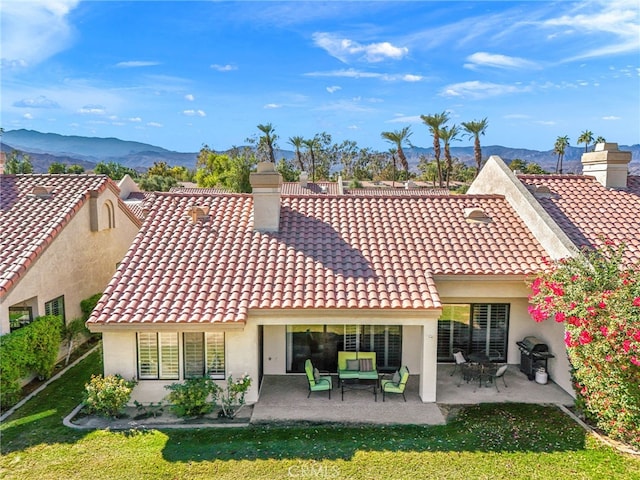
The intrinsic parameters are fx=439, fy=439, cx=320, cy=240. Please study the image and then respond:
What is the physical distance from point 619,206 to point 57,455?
65.5ft

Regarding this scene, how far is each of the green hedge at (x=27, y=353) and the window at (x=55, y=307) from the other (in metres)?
0.59

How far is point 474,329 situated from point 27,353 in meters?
14.6

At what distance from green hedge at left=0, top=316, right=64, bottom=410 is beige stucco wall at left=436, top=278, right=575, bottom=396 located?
12.9m

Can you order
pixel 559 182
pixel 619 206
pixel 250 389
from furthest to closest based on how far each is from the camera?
pixel 559 182, pixel 619 206, pixel 250 389

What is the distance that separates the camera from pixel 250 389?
12.6m

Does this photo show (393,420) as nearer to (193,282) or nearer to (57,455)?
(193,282)

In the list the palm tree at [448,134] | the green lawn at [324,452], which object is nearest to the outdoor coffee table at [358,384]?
the green lawn at [324,452]

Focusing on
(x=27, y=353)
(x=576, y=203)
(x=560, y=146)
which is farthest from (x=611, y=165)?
(x=560, y=146)

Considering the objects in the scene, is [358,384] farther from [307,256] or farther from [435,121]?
[435,121]

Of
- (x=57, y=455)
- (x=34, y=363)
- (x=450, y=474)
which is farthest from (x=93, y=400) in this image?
(x=450, y=474)

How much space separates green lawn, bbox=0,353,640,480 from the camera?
9.41 m

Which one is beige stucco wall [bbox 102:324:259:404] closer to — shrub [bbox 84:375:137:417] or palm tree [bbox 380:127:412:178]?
shrub [bbox 84:375:137:417]

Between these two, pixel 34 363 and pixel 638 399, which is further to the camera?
pixel 34 363

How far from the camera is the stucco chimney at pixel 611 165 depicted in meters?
18.2
